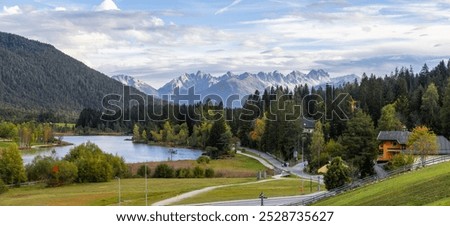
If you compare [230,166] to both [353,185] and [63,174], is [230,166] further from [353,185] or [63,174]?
[353,185]

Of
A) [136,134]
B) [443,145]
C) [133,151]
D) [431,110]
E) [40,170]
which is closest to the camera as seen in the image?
[443,145]

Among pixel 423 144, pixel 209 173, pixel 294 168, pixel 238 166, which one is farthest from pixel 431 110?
pixel 209 173

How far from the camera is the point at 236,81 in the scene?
25.8m

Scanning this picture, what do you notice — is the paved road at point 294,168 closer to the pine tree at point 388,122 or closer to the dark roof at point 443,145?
the pine tree at point 388,122

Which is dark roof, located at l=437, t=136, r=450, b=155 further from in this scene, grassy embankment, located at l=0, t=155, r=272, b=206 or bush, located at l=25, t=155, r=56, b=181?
bush, located at l=25, t=155, r=56, b=181

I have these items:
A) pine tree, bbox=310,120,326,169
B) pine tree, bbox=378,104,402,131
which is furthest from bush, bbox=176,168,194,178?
pine tree, bbox=378,104,402,131

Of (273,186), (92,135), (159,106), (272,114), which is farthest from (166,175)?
(92,135)

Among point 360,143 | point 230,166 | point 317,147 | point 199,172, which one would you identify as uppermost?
point 360,143

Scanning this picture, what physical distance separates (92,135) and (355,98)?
69.4 ft

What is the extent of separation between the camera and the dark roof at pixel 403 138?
15.0 metres

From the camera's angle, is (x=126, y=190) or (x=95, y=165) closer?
(x=126, y=190)

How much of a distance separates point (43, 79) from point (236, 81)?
75.2 m

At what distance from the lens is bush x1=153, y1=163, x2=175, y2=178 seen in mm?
18438

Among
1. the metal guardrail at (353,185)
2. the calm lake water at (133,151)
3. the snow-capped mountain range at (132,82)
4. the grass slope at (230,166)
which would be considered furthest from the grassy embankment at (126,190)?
the snow-capped mountain range at (132,82)
